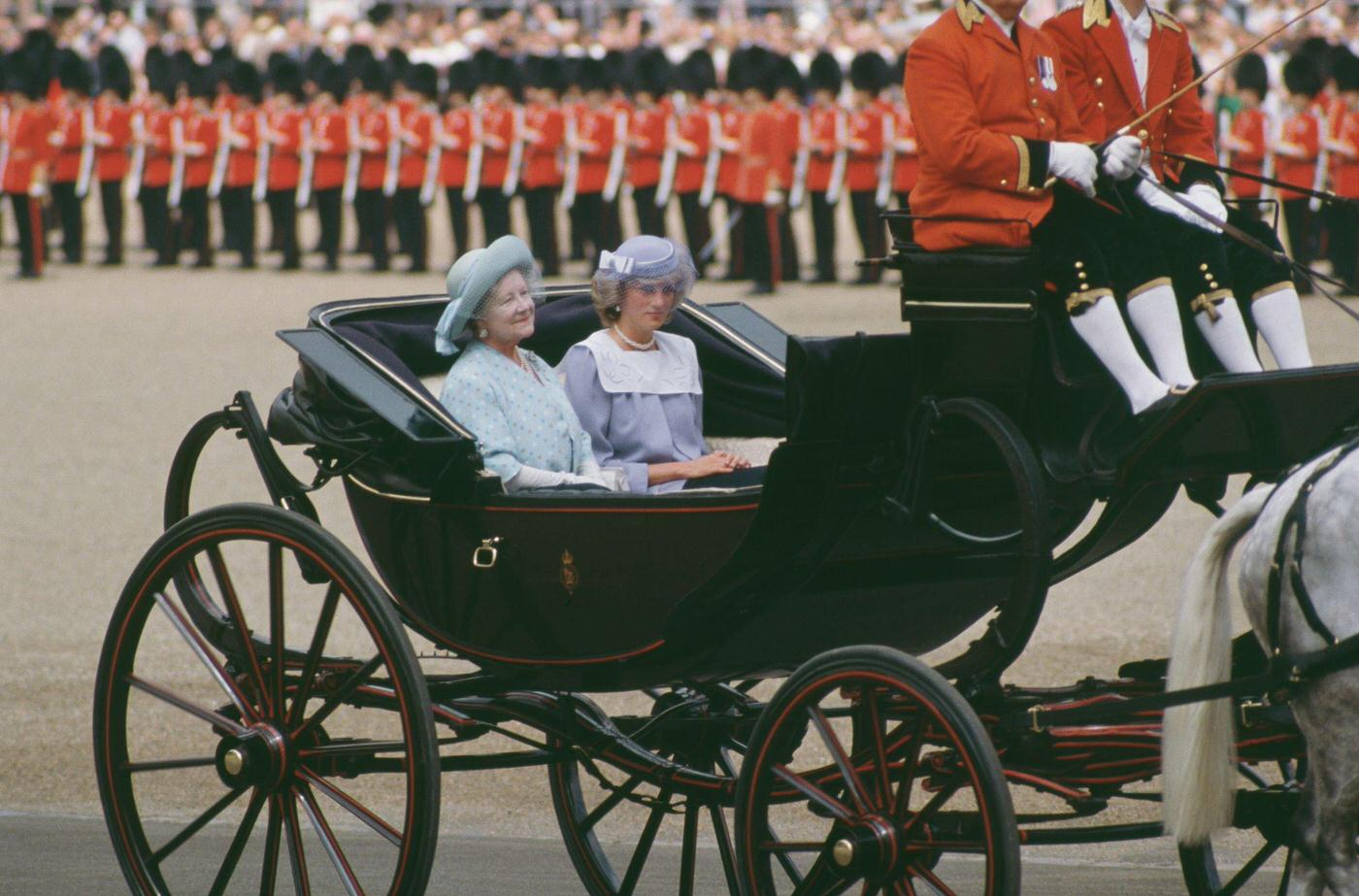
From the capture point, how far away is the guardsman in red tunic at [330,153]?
17469 millimetres

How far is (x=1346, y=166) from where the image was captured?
14.5 m

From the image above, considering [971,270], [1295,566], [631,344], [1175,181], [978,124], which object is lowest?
[1295,566]

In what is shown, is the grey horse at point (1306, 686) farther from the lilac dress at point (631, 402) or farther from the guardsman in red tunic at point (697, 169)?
the guardsman in red tunic at point (697, 169)

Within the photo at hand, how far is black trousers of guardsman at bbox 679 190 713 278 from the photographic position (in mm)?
16375

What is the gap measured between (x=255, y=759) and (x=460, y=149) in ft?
44.6

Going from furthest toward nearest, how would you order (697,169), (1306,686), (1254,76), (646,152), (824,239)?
(646,152), (697,169), (824,239), (1254,76), (1306,686)

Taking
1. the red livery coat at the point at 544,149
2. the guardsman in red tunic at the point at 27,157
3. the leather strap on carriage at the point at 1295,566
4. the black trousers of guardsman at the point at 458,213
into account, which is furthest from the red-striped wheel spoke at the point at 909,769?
the black trousers of guardsman at the point at 458,213

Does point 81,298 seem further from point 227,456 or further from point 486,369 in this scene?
point 486,369

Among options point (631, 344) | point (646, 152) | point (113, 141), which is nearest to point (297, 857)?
point (631, 344)

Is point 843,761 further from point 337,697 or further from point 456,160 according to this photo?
point 456,160

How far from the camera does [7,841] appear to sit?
4664 mm

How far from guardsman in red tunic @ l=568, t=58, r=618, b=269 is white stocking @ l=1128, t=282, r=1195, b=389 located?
12.7 metres

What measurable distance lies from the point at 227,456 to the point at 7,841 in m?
4.79

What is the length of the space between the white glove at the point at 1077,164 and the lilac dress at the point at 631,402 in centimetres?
78
